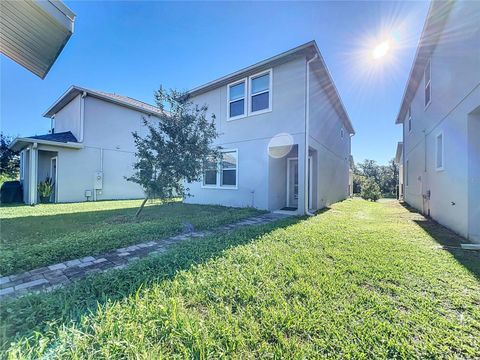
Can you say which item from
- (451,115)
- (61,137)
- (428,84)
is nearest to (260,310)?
(451,115)

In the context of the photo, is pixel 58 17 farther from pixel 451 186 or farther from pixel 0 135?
pixel 0 135

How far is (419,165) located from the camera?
10.4m

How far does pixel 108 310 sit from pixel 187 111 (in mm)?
5999

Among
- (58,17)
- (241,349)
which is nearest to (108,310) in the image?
(241,349)

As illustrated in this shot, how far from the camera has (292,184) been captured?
33.6ft

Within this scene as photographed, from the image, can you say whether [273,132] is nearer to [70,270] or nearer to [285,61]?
[285,61]

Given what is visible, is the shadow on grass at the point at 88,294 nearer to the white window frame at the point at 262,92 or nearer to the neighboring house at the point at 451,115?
the neighboring house at the point at 451,115

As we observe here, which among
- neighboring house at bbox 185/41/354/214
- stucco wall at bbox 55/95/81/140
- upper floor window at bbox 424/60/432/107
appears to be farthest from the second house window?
stucco wall at bbox 55/95/81/140

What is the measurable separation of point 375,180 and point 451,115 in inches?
1052

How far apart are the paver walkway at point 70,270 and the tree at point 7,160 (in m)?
23.3

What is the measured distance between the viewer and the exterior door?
10.2m

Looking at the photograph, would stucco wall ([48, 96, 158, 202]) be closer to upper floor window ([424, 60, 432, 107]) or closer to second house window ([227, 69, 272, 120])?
second house window ([227, 69, 272, 120])

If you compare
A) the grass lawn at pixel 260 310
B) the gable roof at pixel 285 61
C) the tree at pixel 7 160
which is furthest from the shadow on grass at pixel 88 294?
the tree at pixel 7 160

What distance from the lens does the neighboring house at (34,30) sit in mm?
2963
